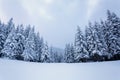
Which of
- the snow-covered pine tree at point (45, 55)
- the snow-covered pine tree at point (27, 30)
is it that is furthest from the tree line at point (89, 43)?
the snow-covered pine tree at point (45, 55)

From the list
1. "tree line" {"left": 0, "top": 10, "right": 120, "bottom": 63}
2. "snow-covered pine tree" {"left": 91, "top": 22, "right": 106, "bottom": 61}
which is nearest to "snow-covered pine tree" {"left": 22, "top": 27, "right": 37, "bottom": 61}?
"tree line" {"left": 0, "top": 10, "right": 120, "bottom": 63}

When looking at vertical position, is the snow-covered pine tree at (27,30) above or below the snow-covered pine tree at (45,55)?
above

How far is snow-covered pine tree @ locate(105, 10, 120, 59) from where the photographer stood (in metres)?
36.9

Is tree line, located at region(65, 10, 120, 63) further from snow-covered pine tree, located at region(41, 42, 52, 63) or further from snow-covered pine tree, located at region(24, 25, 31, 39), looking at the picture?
snow-covered pine tree, located at region(24, 25, 31, 39)

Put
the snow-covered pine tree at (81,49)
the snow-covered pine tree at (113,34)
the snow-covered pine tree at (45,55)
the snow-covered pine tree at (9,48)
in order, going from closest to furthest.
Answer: the snow-covered pine tree at (113,34), the snow-covered pine tree at (81,49), the snow-covered pine tree at (9,48), the snow-covered pine tree at (45,55)

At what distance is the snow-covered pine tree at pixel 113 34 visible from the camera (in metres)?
36.9

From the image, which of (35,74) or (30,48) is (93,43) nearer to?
(30,48)

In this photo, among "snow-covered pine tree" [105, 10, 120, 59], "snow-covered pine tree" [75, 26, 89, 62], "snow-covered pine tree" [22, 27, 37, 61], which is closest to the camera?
"snow-covered pine tree" [105, 10, 120, 59]

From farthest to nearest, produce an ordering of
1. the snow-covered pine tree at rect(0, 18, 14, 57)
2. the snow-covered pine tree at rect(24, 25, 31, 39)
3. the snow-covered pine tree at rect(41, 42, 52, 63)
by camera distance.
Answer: the snow-covered pine tree at rect(41, 42, 52, 63), the snow-covered pine tree at rect(24, 25, 31, 39), the snow-covered pine tree at rect(0, 18, 14, 57)

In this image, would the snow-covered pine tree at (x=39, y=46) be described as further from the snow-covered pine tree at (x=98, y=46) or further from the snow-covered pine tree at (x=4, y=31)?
the snow-covered pine tree at (x=98, y=46)

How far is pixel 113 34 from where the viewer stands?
38.1 m

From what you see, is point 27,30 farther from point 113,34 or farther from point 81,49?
point 113,34

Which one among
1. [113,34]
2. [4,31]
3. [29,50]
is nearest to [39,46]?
[29,50]

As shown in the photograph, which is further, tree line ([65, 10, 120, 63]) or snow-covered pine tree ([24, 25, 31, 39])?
snow-covered pine tree ([24, 25, 31, 39])
